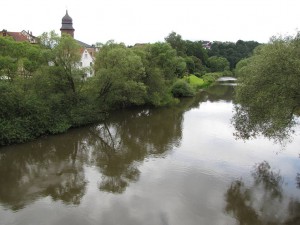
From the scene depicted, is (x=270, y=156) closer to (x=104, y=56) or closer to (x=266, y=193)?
(x=266, y=193)

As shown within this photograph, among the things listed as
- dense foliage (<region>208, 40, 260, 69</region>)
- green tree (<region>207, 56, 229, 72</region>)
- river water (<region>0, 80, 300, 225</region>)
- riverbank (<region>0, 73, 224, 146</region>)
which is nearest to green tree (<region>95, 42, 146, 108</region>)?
riverbank (<region>0, 73, 224, 146</region>)

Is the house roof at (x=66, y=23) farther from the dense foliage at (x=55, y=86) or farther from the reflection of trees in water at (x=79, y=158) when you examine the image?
the reflection of trees in water at (x=79, y=158)

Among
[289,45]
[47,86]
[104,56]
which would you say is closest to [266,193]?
[289,45]

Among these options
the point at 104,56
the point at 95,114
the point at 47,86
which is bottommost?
the point at 95,114

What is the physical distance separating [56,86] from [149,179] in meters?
17.2

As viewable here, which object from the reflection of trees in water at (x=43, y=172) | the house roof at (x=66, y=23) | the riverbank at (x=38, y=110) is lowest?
the reflection of trees in water at (x=43, y=172)

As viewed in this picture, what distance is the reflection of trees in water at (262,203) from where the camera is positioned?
604 inches

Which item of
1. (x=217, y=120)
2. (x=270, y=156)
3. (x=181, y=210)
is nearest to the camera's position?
(x=181, y=210)

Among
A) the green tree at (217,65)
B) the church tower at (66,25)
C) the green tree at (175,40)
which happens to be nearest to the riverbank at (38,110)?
the church tower at (66,25)

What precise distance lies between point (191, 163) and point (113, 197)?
7187 mm

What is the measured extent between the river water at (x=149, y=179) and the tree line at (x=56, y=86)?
1.77 m

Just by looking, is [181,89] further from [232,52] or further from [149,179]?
[232,52]

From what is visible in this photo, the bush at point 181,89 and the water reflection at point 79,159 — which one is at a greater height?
the bush at point 181,89

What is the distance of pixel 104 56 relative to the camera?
A: 121ft
